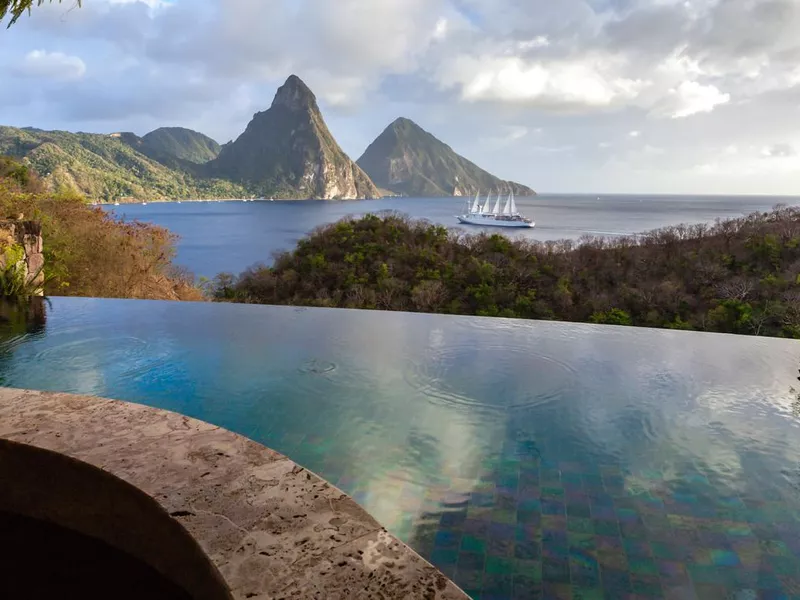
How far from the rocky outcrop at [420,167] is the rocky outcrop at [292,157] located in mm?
17325

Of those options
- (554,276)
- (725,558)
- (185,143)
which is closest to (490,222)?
(554,276)

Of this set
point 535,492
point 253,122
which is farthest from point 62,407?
point 253,122

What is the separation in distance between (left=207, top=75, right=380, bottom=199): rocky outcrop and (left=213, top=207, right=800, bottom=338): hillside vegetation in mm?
80228

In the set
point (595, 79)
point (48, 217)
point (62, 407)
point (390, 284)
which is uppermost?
point (595, 79)

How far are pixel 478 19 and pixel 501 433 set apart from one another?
7.98 meters

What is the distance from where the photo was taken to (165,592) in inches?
51.8

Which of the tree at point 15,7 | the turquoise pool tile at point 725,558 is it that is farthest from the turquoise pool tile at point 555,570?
the tree at point 15,7

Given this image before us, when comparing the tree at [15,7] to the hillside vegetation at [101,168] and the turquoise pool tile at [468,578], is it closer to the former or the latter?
the turquoise pool tile at [468,578]

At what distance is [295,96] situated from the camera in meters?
116

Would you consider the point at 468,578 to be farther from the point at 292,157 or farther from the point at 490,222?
the point at 292,157

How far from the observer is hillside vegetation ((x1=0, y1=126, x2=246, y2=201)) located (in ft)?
155

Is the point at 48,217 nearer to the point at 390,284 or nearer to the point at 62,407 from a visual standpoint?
the point at 390,284

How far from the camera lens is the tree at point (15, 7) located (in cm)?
253

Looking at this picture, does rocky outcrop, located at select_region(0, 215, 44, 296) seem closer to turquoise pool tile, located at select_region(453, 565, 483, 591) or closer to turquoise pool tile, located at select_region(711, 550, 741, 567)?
turquoise pool tile, located at select_region(453, 565, 483, 591)
